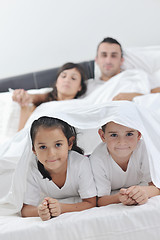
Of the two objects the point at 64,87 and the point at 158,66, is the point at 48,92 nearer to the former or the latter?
the point at 64,87

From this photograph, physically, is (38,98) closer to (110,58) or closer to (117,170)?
(110,58)

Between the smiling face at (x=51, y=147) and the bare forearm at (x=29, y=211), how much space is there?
16cm

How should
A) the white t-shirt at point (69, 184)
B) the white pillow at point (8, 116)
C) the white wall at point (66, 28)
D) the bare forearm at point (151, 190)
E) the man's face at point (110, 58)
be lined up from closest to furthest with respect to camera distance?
the bare forearm at point (151, 190)
the white t-shirt at point (69, 184)
the white pillow at point (8, 116)
the man's face at point (110, 58)
the white wall at point (66, 28)

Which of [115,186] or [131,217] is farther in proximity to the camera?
[115,186]

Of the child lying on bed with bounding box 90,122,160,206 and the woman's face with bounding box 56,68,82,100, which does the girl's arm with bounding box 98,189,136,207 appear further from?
the woman's face with bounding box 56,68,82,100

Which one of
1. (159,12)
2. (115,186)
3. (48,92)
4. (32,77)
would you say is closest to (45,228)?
(115,186)

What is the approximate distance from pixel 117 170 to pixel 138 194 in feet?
0.66

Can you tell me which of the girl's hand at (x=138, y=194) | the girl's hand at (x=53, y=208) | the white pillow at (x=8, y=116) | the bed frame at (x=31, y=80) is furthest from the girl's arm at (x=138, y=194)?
the bed frame at (x=31, y=80)

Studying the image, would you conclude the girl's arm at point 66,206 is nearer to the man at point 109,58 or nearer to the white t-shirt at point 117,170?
the white t-shirt at point 117,170

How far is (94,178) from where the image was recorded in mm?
1165

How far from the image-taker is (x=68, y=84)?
196cm

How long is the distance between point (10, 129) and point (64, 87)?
1.34 feet

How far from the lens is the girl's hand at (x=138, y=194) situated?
38.6 inches

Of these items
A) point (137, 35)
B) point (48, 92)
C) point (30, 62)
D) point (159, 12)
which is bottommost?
point (48, 92)
